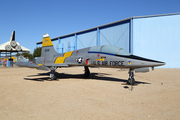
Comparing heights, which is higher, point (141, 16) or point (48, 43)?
point (141, 16)

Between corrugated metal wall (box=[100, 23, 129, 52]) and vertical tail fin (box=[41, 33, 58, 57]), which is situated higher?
corrugated metal wall (box=[100, 23, 129, 52])

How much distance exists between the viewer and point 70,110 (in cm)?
430

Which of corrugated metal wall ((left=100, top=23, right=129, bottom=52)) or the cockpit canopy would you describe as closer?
the cockpit canopy

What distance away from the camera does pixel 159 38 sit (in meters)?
26.7

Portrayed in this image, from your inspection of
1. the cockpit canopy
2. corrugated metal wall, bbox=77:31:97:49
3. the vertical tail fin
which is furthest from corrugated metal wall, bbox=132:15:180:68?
the cockpit canopy

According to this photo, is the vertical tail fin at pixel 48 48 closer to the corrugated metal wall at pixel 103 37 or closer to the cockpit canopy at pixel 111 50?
the cockpit canopy at pixel 111 50

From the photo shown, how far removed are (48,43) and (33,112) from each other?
11.9 metres

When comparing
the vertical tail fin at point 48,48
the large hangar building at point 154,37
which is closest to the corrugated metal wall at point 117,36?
the large hangar building at point 154,37

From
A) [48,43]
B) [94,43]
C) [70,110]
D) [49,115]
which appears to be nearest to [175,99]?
[70,110]

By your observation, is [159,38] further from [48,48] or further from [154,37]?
[48,48]

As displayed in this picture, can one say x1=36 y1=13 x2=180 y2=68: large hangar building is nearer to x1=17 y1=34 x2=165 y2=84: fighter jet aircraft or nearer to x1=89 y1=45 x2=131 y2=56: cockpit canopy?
x1=17 y1=34 x2=165 y2=84: fighter jet aircraft

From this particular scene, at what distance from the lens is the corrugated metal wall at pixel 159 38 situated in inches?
1038

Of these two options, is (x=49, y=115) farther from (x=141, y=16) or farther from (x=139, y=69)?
(x=141, y=16)

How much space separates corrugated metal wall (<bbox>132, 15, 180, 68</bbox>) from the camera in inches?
1038
